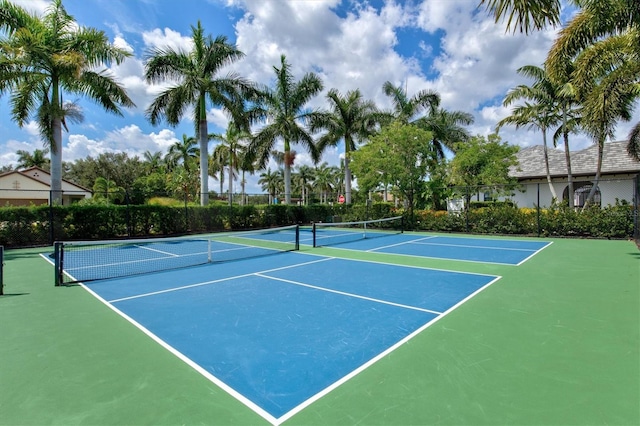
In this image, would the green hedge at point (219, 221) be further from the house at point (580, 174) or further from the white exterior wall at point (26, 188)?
the white exterior wall at point (26, 188)

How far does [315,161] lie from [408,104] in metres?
8.56

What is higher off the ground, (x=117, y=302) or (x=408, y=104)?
(x=408, y=104)

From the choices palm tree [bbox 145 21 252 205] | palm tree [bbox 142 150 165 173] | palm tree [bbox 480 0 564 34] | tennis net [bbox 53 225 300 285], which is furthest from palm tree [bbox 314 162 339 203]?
palm tree [bbox 480 0 564 34]

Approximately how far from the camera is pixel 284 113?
79.3 ft

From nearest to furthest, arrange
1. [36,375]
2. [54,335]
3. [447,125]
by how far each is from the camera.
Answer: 1. [36,375]
2. [54,335]
3. [447,125]

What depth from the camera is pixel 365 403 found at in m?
2.82

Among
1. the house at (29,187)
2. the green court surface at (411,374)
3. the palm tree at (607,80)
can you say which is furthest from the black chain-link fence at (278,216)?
the green court surface at (411,374)

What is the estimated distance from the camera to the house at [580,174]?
2241cm

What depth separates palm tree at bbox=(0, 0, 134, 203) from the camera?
1407cm

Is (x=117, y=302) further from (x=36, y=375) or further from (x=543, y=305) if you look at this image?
(x=543, y=305)

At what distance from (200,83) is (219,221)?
809 cm

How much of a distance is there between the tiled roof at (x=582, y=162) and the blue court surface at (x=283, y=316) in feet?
75.7

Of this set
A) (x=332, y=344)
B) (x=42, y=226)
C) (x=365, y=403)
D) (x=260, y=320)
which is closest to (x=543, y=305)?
(x=332, y=344)

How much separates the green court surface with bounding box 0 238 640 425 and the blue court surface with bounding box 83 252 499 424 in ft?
0.66
